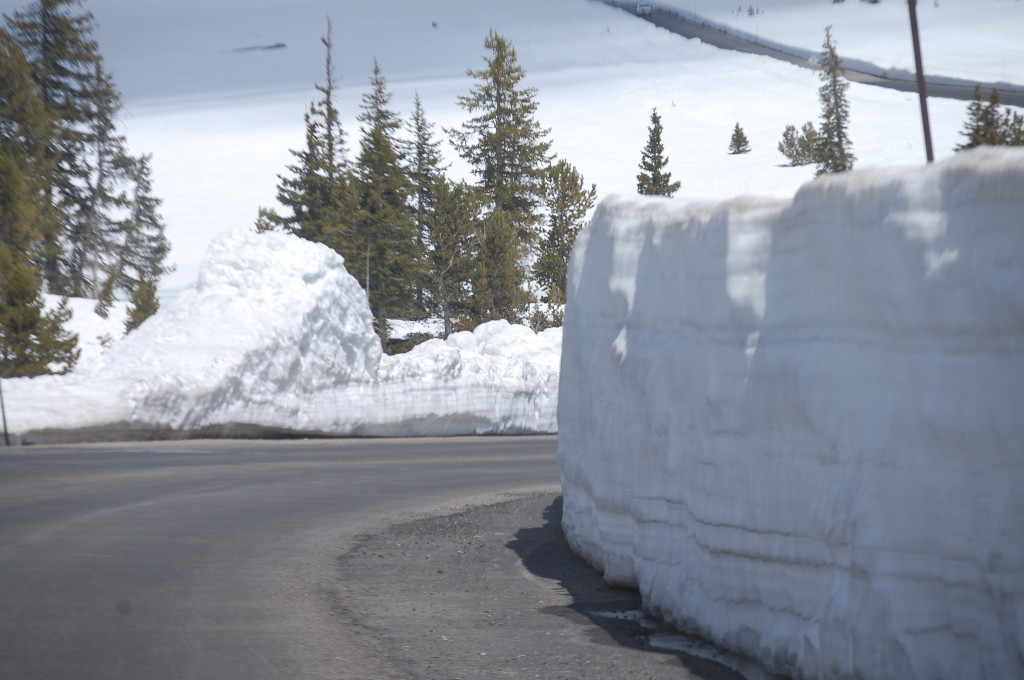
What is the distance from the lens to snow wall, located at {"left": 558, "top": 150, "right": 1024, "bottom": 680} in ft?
13.4

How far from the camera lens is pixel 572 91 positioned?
16588cm

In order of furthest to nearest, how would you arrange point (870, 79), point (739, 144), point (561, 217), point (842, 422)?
point (870, 79), point (739, 144), point (561, 217), point (842, 422)

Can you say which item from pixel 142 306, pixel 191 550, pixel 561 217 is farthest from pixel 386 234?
pixel 191 550

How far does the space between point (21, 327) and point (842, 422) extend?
27.0 m

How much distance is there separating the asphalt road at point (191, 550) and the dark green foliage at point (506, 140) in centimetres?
4999

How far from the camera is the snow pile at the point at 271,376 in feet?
64.2

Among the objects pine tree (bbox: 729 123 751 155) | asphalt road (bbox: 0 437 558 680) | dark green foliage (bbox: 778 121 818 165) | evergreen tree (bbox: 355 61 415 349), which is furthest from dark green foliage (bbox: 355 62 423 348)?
pine tree (bbox: 729 123 751 155)

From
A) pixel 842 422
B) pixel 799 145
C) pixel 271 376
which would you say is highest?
pixel 799 145

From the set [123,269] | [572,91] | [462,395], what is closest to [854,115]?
[572,91]

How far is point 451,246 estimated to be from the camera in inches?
2074

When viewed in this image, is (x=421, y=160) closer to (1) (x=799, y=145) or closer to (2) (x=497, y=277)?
(2) (x=497, y=277)

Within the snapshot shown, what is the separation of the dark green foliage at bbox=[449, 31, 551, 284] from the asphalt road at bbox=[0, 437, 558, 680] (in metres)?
50.0

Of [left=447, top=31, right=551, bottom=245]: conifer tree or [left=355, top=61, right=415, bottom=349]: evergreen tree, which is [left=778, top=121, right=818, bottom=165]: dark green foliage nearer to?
[left=447, top=31, right=551, bottom=245]: conifer tree

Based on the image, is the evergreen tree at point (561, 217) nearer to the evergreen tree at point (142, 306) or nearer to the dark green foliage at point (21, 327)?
the evergreen tree at point (142, 306)
